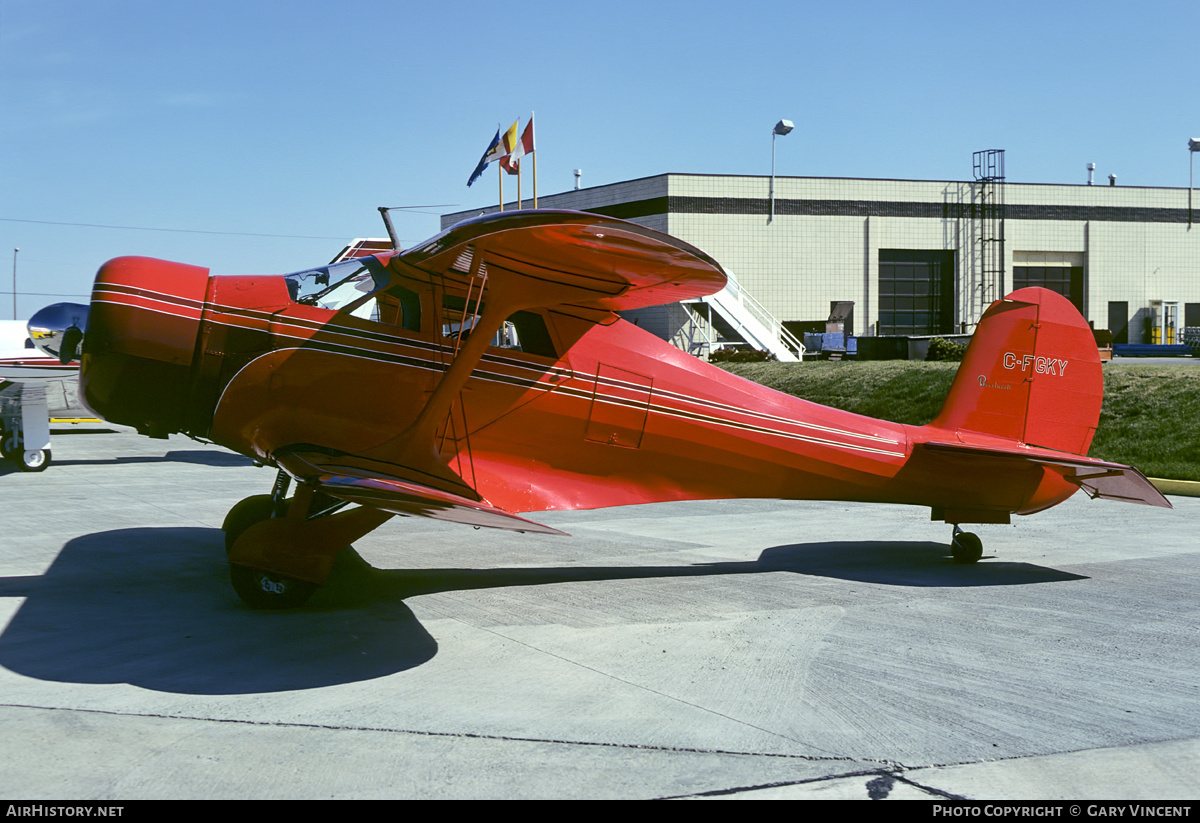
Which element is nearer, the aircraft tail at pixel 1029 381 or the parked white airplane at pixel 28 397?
the aircraft tail at pixel 1029 381

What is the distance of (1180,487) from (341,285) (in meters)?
12.3

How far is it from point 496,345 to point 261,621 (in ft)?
8.01

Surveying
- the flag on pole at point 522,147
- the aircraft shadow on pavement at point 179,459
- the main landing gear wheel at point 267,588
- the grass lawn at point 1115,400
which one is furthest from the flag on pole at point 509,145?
the main landing gear wheel at point 267,588

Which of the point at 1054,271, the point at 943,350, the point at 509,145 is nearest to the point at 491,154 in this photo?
the point at 509,145

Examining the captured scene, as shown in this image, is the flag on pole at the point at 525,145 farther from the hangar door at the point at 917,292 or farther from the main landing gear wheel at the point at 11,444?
the hangar door at the point at 917,292

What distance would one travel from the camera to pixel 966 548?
8477 mm

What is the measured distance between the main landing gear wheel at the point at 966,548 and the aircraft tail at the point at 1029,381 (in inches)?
36.2

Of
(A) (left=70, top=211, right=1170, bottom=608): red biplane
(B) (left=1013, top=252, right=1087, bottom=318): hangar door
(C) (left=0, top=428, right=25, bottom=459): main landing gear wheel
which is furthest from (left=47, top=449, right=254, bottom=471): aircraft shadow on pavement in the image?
(B) (left=1013, top=252, right=1087, bottom=318): hangar door

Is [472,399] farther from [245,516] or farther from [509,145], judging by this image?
[509,145]

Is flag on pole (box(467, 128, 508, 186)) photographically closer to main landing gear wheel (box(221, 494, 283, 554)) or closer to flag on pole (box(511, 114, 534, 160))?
flag on pole (box(511, 114, 534, 160))

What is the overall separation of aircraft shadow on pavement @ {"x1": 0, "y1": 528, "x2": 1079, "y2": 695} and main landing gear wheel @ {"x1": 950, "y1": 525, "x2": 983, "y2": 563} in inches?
4.3

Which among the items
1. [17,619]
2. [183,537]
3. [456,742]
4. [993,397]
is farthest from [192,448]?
[456,742]

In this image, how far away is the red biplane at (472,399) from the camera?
618 centimetres
